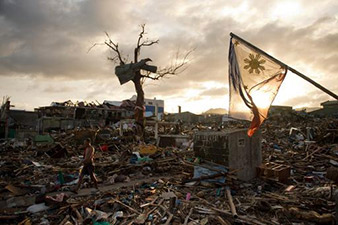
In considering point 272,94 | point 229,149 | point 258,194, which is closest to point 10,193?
point 229,149

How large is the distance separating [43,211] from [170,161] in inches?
279

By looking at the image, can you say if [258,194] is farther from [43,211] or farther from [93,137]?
[93,137]

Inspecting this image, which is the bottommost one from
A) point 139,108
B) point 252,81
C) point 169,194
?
point 169,194

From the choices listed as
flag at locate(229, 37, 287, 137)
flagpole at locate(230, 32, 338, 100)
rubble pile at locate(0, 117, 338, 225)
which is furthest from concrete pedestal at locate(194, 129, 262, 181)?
flagpole at locate(230, 32, 338, 100)

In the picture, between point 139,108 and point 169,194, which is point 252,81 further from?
point 139,108

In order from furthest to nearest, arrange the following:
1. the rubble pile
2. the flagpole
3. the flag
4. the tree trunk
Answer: the tree trunk < the flag < the rubble pile < the flagpole

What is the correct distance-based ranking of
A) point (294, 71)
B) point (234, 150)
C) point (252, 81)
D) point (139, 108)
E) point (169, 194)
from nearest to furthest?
point (294, 71) < point (252, 81) < point (169, 194) < point (234, 150) < point (139, 108)

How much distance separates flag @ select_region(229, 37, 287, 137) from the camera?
238 inches

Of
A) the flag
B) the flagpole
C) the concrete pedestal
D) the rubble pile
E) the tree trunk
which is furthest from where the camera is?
the tree trunk

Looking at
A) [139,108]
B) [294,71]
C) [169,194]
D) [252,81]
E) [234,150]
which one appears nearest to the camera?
[294,71]

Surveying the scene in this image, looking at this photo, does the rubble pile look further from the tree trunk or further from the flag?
the tree trunk

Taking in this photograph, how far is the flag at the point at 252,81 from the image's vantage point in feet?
19.8

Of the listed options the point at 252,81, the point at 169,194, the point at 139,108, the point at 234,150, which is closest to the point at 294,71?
the point at 252,81

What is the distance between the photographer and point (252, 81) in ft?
21.1
